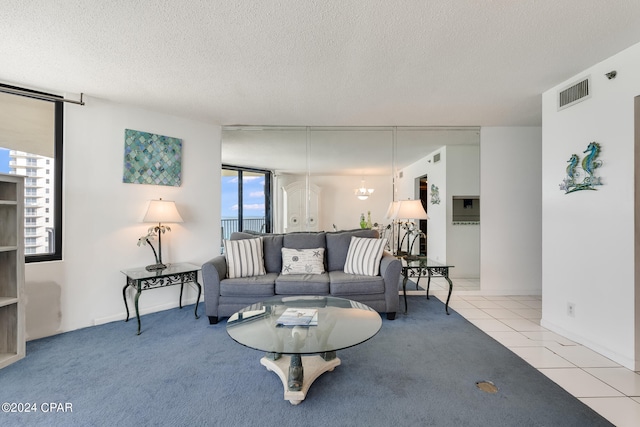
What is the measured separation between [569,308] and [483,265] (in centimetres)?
140

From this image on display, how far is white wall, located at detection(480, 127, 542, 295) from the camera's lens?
4004mm

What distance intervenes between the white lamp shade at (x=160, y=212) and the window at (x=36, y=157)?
2.56ft

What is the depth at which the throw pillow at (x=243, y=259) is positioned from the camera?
10.3 feet

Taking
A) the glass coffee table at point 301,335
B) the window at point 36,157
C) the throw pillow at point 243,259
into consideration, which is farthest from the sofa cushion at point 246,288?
the window at point 36,157

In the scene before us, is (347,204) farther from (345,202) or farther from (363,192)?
(363,192)

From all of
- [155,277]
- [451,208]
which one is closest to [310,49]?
[155,277]

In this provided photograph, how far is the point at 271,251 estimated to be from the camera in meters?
3.48

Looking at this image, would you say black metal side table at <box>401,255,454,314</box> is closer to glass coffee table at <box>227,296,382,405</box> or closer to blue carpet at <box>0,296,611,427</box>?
blue carpet at <box>0,296,611,427</box>

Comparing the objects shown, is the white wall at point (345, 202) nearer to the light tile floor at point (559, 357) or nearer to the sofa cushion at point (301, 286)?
the sofa cushion at point (301, 286)

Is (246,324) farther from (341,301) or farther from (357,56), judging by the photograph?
(357,56)

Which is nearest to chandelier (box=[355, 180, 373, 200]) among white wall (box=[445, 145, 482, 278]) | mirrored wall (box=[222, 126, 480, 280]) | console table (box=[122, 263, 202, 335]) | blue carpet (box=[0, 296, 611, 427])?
mirrored wall (box=[222, 126, 480, 280])

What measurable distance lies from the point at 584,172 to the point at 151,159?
443cm

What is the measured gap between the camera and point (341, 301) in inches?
97.6

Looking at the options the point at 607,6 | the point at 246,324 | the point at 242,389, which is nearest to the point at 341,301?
the point at 246,324
